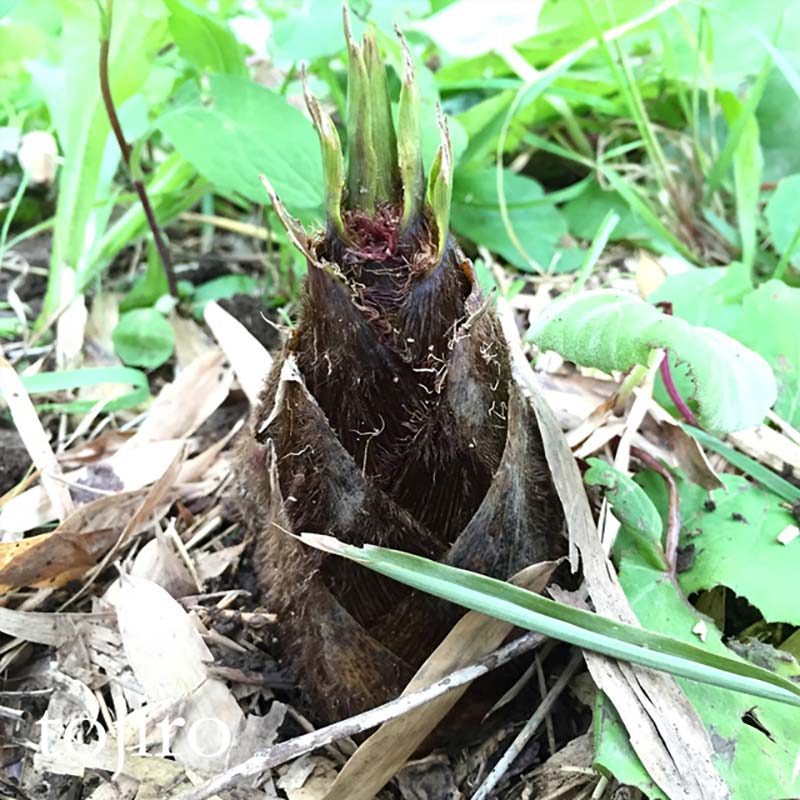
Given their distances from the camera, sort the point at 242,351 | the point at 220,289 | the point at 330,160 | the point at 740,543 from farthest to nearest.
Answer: the point at 220,289, the point at 242,351, the point at 740,543, the point at 330,160

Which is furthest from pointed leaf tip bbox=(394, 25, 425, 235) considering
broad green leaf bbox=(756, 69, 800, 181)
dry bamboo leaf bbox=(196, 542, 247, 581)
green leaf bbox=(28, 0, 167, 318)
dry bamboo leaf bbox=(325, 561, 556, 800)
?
broad green leaf bbox=(756, 69, 800, 181)

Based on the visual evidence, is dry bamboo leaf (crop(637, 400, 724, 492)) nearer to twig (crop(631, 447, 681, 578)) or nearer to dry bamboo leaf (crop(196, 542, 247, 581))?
twig (crop(631, 447, 681, 578))

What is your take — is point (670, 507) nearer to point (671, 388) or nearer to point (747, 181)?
point (671, 388)

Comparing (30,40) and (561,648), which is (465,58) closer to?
(30,40)

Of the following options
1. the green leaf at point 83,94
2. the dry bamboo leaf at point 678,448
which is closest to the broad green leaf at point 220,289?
the green leaf at point 83,94

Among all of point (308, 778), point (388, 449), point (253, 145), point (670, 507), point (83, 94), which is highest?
point (83, 94)

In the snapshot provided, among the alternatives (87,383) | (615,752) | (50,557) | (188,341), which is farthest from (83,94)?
(615,752)
